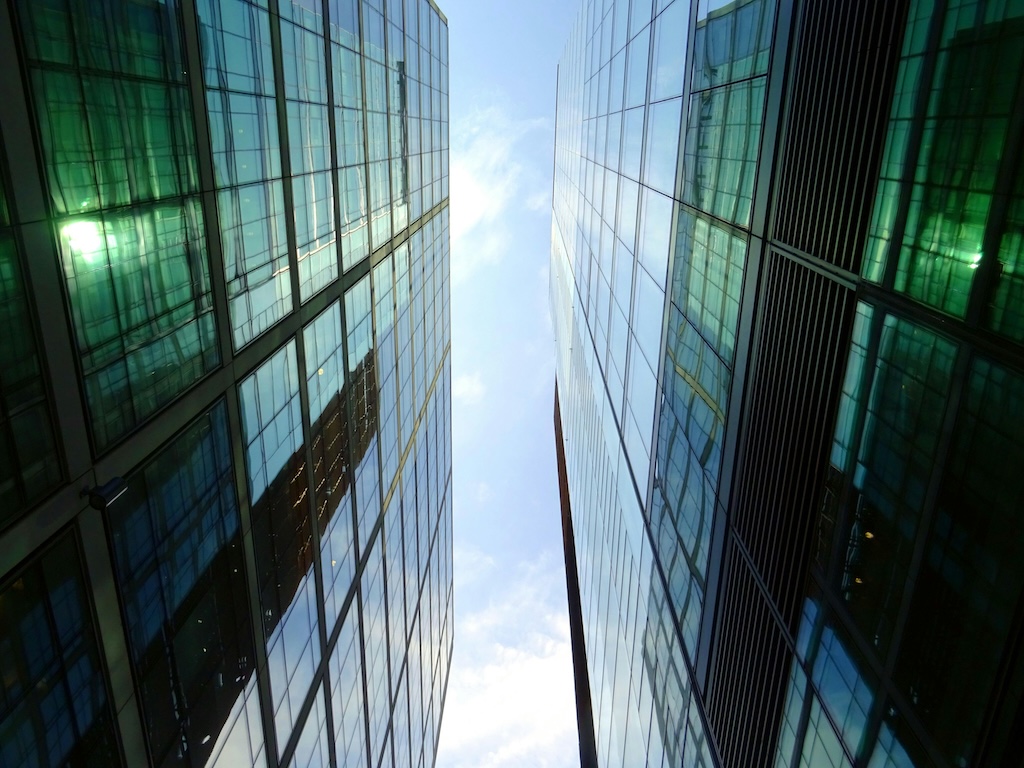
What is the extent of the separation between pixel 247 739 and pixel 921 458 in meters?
15.5

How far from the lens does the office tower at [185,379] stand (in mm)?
8914

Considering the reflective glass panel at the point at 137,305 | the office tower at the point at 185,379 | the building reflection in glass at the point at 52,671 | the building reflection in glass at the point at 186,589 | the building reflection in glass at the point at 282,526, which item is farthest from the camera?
the building reflection in glass at the point at 282,526

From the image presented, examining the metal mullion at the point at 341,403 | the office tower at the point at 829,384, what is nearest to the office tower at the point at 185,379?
the metal mullion at the point at 341,403

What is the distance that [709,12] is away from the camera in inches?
666

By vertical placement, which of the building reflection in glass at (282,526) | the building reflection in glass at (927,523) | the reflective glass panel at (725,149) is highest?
the reflective glass panel at (725,149)

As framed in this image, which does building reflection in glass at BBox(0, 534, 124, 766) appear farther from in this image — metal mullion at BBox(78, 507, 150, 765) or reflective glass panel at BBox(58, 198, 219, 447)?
reflective glass panel at BBox(58, 198, 219, 447)

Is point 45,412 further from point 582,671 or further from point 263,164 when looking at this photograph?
point 582,671

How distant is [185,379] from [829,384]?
1151 cm

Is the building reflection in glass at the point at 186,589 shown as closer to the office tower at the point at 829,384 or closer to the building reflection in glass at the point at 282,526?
the building reflection in glass at the point at 282,526

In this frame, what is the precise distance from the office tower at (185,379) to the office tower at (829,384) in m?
10.7

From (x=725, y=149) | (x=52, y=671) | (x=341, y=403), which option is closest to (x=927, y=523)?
(x=725, y=149)

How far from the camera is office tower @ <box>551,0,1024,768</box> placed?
7.38m

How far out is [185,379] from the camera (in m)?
12.7

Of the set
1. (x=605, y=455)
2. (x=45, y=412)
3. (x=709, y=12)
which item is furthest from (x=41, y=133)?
(x=605, y=455)
